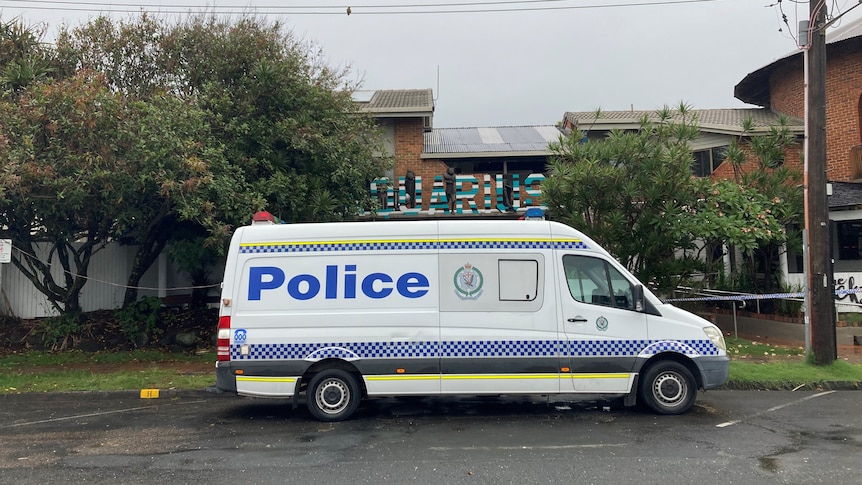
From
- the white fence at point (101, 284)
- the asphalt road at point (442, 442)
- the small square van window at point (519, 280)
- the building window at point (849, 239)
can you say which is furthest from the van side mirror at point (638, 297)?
the building window at point (849, 239)

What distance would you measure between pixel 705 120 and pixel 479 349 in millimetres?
14186

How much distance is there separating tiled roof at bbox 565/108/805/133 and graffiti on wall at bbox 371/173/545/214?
98.7 inches

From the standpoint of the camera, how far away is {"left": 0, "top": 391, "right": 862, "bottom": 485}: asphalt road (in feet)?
17.5

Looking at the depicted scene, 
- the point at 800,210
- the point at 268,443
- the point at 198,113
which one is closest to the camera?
the point at 268,443

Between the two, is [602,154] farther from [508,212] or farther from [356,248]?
[356,248]

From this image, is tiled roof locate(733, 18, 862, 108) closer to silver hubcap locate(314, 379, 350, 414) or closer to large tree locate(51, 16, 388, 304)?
large tree locate(51, 16, 388, 304)

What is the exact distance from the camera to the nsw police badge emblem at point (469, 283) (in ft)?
24.0

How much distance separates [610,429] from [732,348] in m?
6.59

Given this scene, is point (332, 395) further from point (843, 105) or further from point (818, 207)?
point (843, 105)

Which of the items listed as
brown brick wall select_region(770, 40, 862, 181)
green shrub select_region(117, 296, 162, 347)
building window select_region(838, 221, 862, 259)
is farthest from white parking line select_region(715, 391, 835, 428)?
green shrub select_region(117, 296, 162, 347)

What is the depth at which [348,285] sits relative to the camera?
735 centimetres

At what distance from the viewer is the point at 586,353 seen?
722cm

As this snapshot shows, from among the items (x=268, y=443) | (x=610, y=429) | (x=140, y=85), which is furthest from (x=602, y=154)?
(x=140, y=85)

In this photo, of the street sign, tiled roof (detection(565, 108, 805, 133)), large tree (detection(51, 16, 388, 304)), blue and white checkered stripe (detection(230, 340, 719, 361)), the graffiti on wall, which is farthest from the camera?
tiled roof (detection(565, 108, 805, 133))
